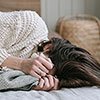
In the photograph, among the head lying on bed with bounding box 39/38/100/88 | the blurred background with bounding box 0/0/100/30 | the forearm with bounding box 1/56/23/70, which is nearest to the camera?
the head lying on bed with bounding box 39/38/100/88

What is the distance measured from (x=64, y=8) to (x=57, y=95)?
202 centimetres

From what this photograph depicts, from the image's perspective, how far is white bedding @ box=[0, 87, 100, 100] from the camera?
3.61ft

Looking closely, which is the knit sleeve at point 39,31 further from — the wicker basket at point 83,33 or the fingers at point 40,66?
the wicker basket at point 83,33

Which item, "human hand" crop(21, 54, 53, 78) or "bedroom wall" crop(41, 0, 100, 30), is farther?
"bedroom wall" crop(41, 0, 100, 30)

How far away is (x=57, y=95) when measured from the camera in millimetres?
1136

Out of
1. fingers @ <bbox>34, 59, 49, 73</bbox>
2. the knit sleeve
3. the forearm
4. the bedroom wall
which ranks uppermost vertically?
the knit sleeve

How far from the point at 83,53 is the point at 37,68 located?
209mm

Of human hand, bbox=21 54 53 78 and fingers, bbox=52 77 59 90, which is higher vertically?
human hand, bbox=21 54 53 78

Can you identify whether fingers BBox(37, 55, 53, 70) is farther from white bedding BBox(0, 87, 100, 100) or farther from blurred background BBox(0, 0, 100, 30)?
blurred background BBox(0, 0, 100, 30)

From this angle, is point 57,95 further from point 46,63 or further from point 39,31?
point 39,31

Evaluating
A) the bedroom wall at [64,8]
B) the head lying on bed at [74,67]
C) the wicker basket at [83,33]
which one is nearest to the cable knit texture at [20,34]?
the head lying on bed at [74,67]

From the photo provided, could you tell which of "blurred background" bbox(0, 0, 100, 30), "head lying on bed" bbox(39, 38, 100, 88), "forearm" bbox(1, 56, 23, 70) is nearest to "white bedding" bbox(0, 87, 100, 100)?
"head lying on bed" bbox(39, 38, 100, 88)

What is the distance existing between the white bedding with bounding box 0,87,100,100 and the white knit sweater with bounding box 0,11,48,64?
348 mm

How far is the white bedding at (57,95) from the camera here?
1101 millimetres
